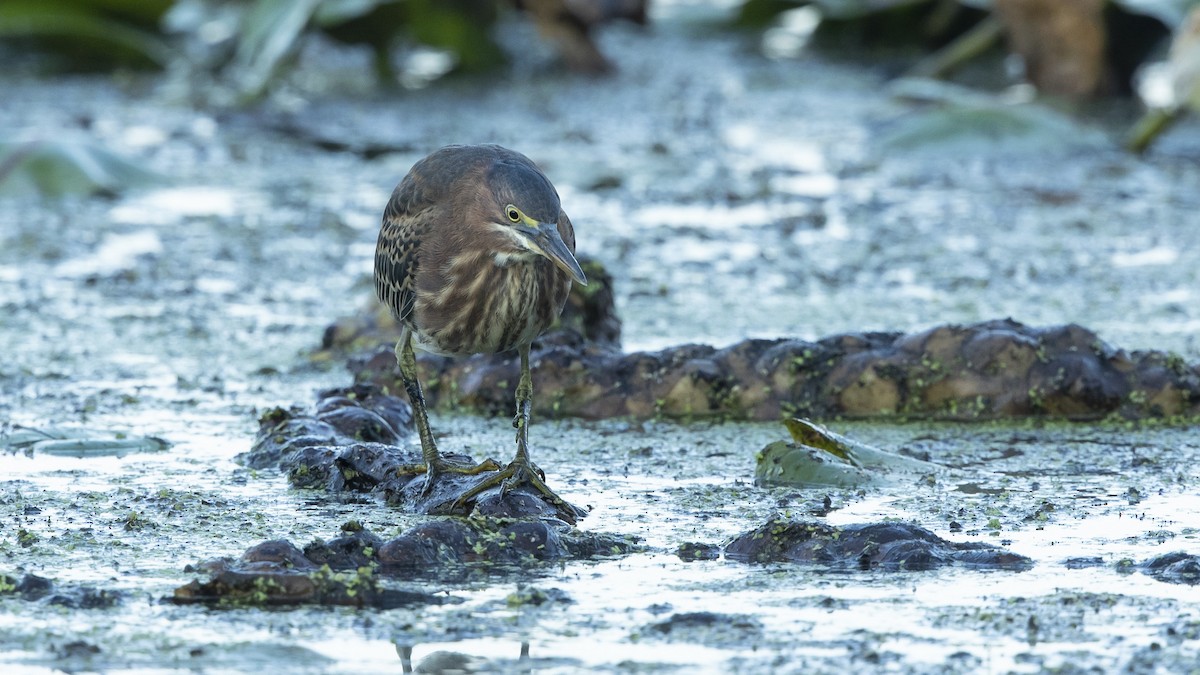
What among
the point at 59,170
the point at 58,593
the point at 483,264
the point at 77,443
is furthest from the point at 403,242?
the point at 59,170

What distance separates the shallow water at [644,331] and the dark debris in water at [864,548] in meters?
0.07

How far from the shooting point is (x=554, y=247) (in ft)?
12.3

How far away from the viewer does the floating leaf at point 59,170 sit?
7633 millimetres

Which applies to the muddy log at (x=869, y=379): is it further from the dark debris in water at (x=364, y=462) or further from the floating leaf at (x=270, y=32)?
Result: the floating leaf at (x=270, y=32)

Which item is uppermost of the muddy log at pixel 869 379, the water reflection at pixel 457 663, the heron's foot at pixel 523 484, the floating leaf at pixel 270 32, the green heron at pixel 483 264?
the floating leaf at pixel 270 32

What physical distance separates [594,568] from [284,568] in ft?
1.85

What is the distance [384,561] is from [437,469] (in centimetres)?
60

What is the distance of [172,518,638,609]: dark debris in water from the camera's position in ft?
10.4

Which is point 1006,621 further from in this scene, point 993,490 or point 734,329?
point 734,329

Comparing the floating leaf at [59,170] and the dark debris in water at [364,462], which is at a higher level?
the floating leaf at [59,170]

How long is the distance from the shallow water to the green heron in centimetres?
25

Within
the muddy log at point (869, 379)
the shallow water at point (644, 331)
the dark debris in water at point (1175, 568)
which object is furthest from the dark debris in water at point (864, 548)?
the muddy log at point (869, 379)

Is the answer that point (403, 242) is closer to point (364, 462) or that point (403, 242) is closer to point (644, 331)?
point (364, 462)

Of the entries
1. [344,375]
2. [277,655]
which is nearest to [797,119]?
[344,375]
